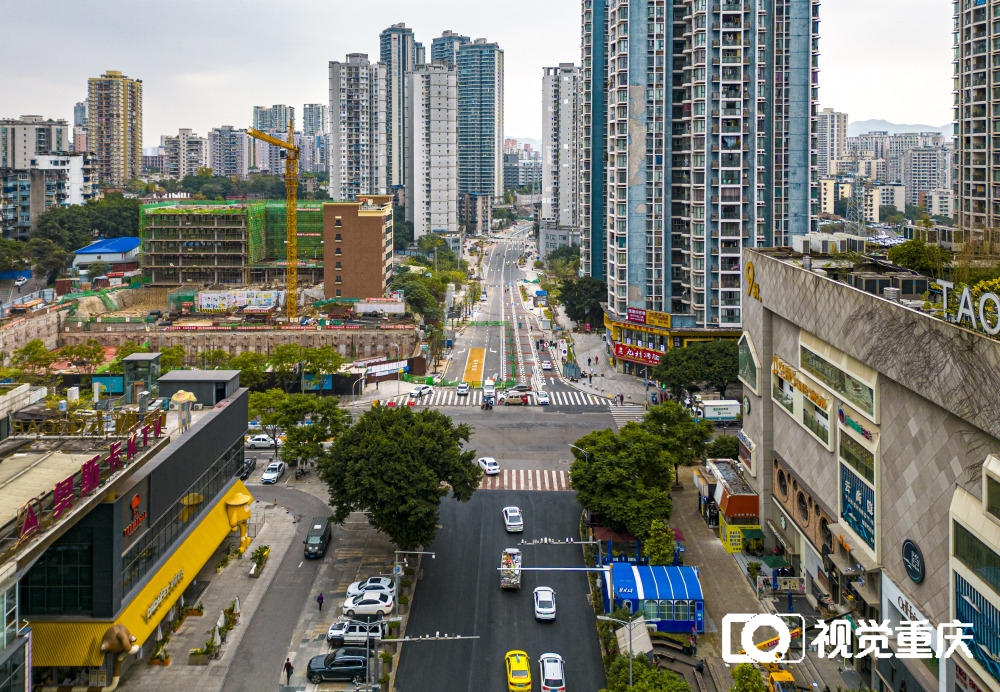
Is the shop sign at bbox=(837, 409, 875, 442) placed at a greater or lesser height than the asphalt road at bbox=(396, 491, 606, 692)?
greater

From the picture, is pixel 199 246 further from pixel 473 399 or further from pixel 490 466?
pixel 490 466

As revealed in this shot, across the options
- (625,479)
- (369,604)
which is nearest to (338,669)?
(369,604)

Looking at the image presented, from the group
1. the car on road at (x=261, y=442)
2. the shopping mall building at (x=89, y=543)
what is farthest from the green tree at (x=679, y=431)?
the shopping mall building at (x=89, y=543)

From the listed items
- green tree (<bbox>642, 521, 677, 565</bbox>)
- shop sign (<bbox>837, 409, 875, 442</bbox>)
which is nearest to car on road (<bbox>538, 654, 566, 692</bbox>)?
green tree (<bbox>642, 521, 677, 565</bbox>)

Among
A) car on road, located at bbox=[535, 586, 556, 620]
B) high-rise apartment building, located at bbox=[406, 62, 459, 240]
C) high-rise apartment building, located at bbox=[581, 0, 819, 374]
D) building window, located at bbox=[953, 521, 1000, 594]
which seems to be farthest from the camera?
high-rise apartment building, located at bbox=[406, 62, 459, 240]

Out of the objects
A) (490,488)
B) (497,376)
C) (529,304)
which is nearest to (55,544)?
(490,488)

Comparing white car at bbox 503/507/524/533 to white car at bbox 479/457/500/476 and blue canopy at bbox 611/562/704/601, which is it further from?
blue canopy at bbox 611/562/704/601
